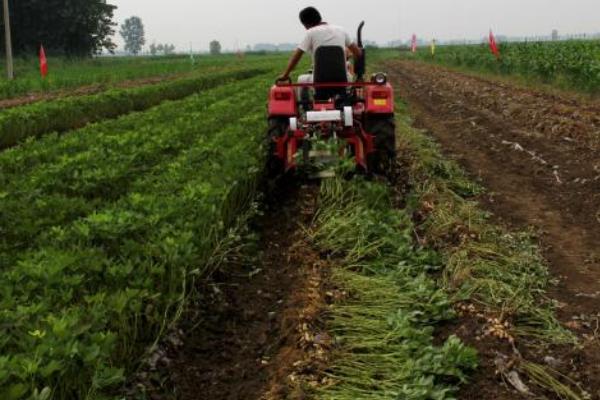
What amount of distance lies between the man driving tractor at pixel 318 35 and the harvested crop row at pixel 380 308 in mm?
1552

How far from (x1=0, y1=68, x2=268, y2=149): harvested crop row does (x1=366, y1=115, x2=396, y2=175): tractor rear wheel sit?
5967 mm

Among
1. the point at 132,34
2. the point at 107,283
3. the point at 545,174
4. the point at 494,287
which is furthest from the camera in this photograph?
the point at 132,34

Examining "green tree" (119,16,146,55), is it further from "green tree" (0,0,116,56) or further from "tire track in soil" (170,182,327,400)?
"tire track in soil" (170,182,327,400)

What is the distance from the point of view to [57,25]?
4509 cm

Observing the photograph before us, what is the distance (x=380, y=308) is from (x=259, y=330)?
2.80ft

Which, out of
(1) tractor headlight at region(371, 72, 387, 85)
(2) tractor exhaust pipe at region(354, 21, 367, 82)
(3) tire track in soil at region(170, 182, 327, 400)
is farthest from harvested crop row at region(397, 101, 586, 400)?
(2) tractor exhaust pipe at region(354, 21, 367, 82)

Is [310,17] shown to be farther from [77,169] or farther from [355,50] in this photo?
[77,169]

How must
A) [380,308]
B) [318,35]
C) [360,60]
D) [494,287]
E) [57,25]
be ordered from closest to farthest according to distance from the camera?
[380,308] → [494,287] → [318,35] → [360,60] → [57,25]

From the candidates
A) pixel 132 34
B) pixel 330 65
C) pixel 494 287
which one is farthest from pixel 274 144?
pixel 132 34

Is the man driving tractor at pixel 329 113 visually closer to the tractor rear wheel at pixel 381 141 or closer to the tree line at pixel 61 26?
the tractor rear wheel at pixel 381 141

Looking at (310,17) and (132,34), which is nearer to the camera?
(310,17)

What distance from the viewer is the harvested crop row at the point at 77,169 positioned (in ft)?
16.4

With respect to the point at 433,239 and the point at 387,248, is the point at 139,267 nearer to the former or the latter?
the point at 387,248

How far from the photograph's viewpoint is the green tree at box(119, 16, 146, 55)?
14575 cm
